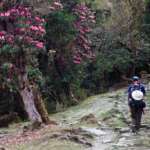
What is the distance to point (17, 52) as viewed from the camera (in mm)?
18766

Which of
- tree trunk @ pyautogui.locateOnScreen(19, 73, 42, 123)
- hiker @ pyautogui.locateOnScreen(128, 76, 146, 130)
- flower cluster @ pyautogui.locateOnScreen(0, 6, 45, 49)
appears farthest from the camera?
tree trunk @ pyautogui.locateOnScreen(19, 73, 42, 123)

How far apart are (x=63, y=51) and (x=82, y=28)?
1.75 meters

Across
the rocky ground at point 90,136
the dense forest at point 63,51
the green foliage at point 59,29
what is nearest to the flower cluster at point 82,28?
the dense forest at point 63,51

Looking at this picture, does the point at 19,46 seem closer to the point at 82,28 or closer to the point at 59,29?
the point at 59,29

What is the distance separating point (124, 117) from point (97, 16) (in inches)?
626

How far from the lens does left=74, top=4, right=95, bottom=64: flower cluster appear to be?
27.8 m

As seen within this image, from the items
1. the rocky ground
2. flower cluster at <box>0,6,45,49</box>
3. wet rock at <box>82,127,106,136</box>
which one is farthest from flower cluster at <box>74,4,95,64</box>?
wet rock at <box>82,127,106,136</box>

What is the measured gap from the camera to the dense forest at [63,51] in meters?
18.9

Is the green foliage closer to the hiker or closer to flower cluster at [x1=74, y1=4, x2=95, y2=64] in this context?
flower cluster at [x1=74, y1=4, x2=95, y2=64]

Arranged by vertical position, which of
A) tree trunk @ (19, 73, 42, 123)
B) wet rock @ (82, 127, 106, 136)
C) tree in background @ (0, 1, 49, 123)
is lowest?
wet rock @ (82, 127, 106, 136)

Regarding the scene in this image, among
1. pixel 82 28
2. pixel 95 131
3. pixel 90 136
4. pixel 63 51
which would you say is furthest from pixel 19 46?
pixel 82 28

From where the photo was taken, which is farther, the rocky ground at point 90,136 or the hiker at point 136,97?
the hiker at point 136,97

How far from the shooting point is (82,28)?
28.7 metres

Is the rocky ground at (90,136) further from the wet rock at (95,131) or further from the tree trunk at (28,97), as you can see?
the tree trunk at (28,97)
